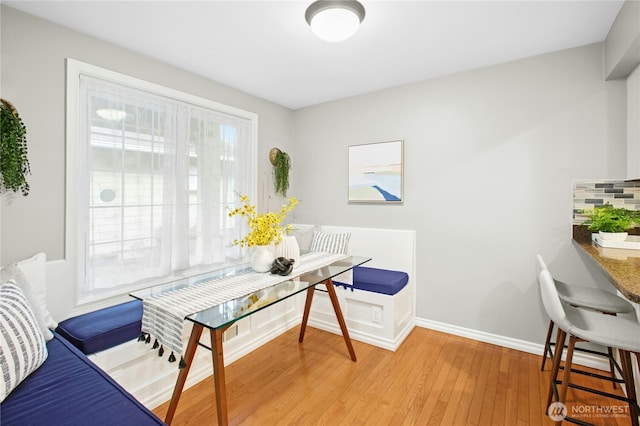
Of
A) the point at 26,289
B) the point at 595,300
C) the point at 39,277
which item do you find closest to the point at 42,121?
the point at 39,277

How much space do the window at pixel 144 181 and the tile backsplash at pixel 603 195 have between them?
305 cm

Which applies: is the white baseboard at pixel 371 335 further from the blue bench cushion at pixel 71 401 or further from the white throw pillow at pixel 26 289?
the white throw pillow at pixel 26 289

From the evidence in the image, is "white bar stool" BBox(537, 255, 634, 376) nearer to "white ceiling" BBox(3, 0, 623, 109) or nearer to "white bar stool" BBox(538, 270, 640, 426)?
"white bar stool" BBox(538, 270, 640, 426)

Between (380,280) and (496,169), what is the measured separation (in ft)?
4.74

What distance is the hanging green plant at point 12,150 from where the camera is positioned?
5.84ft

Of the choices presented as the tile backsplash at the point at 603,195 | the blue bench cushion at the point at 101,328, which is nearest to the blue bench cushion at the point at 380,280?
the tile backsplash at the point at 603,195

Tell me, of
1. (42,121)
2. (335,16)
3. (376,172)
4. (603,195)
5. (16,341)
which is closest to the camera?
(16,341)

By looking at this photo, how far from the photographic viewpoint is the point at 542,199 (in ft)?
8.38

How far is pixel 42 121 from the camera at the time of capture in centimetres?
200

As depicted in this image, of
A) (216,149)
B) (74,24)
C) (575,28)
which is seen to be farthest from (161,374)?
(575,28)

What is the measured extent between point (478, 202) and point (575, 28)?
4.67ft

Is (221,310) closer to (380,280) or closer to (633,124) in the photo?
(380,280)

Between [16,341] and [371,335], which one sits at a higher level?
[16,341]

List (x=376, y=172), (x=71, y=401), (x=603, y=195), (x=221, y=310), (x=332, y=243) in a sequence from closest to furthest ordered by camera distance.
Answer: (x=71, y=401) → (x=221, y=310) → (x=603, y=195) → (x=332, y=243) → (x=376, y=172)
